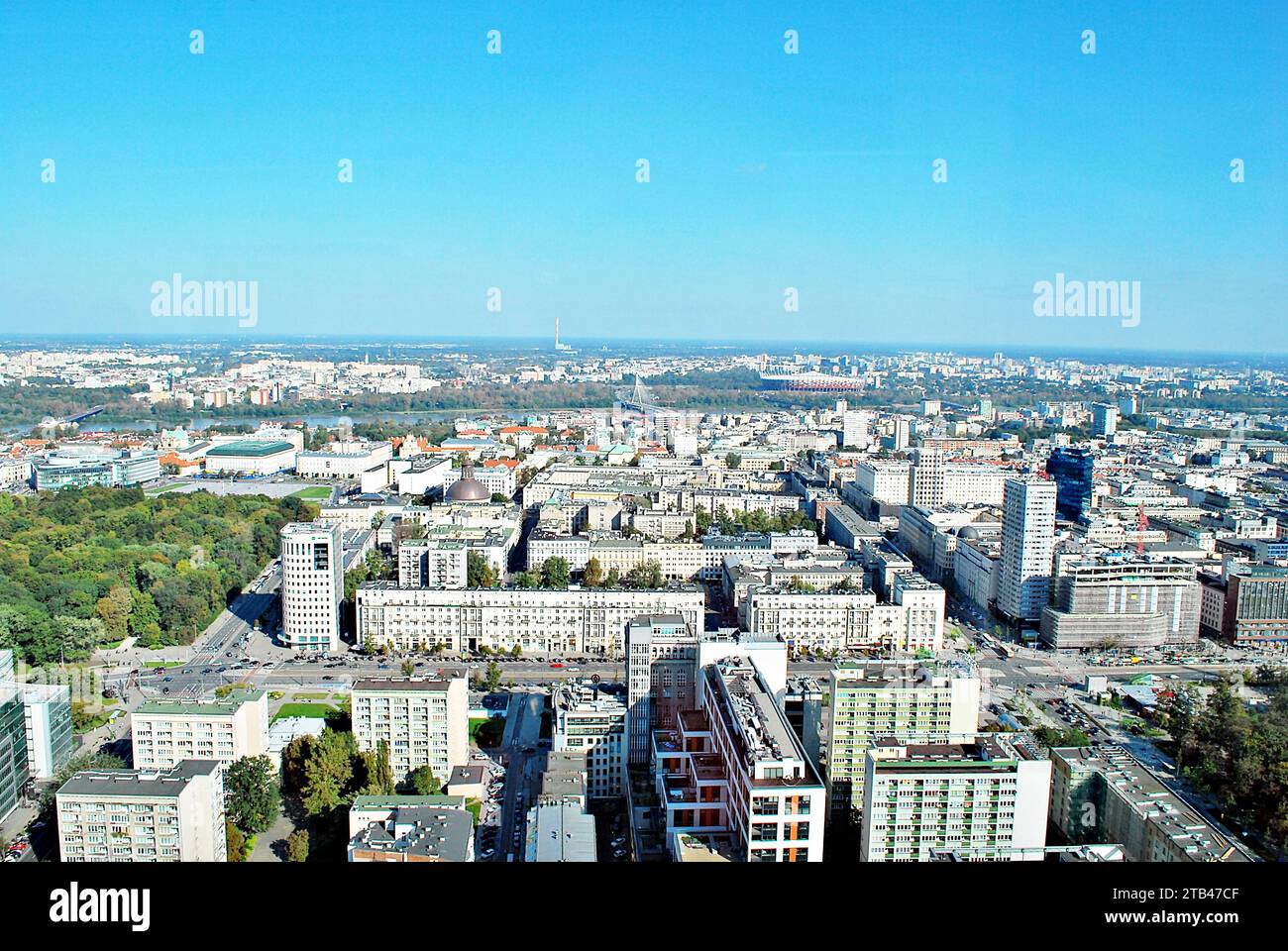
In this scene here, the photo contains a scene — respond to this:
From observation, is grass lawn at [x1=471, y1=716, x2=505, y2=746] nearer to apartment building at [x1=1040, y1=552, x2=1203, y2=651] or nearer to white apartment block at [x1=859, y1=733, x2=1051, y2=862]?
white apartment block at [x1=859, y1=733, x2=1051, y2=862]

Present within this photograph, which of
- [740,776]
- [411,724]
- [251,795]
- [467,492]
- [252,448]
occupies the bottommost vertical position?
[251,795]

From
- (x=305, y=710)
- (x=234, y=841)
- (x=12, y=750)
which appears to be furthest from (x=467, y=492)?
(x=234, y=841)

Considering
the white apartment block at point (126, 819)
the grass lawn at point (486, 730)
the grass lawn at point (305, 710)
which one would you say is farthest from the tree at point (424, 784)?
the grass lawn at point (305, 710)

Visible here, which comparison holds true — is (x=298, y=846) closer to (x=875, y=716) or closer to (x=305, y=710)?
(x=305, y=710)

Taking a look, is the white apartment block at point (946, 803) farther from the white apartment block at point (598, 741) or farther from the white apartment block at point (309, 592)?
the white apartment block at point (309, 592)

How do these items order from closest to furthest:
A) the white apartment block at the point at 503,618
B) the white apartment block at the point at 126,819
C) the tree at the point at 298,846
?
the white apartment block at the point at 126,819
the tree at the point at 298,846
the white apartment block at the point at 503,618
